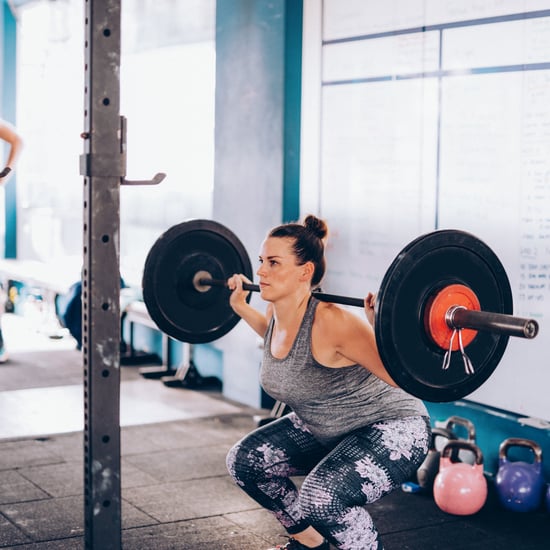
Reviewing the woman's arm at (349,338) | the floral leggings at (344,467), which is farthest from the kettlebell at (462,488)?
the woman's arm at (349,338)

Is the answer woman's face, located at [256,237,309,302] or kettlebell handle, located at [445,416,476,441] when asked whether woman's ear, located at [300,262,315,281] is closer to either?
woman's face, located at [256,237,309,302]

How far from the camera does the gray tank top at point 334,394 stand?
2.33 meters

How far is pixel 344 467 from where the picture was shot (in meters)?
2.21

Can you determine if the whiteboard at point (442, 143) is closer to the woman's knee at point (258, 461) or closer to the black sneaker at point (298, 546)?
the black sneaker at point (298, 546)

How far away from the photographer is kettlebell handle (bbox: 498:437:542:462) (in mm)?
3160

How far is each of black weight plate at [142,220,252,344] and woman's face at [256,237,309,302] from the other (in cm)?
47

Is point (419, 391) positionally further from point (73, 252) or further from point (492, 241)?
point (73, 252)

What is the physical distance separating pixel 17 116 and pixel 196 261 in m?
5.74

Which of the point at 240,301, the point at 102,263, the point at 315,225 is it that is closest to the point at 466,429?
the point at 240,301

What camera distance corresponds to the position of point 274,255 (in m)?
2.38

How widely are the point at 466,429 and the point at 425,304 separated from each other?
169 centimetres

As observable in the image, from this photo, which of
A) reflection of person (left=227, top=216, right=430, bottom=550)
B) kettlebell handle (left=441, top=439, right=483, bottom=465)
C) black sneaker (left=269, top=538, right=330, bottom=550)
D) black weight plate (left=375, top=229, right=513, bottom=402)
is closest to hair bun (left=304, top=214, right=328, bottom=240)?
reflection of person (left=227, top=216, right=430, bottom=550)

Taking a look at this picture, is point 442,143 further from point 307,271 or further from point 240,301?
point 307,271

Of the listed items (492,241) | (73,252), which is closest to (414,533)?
(492,241)
